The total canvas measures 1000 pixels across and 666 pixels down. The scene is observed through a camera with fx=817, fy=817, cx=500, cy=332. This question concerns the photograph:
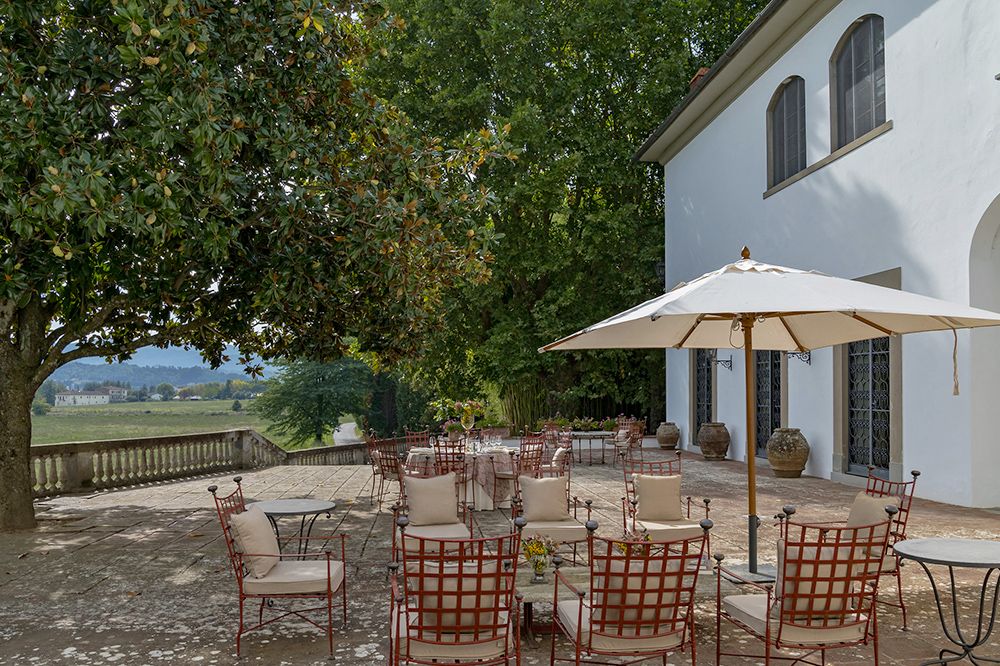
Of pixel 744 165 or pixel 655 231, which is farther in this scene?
pixel 655 231

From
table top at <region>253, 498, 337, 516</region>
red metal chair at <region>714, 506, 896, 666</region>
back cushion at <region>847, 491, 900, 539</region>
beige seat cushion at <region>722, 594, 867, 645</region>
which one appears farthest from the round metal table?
table top at <region>253, 498, 337, 516</region>

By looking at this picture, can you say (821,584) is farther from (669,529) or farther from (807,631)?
(669,529)

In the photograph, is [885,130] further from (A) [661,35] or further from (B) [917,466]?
(A) [661,35]

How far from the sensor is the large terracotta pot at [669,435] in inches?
859

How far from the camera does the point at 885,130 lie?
12719 millimetres

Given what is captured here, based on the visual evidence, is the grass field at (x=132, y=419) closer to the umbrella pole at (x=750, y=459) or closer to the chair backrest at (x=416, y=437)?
the chair backrest at (x=416, y=437)

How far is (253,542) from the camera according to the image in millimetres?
5684

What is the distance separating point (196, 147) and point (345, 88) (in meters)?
2.84

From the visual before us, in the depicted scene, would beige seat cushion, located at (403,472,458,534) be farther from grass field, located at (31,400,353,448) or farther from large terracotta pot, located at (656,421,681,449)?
grass field, located at (31,400,353,448)

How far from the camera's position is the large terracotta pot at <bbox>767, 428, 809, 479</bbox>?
1470 centimetres

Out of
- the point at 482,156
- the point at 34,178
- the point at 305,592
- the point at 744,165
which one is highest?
the point at 744,165

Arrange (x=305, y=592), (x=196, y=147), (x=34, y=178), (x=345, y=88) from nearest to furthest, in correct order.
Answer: (x=305, y=592) → (x=196, y=147) → (x=34, y=178) → (x=345, y=88)

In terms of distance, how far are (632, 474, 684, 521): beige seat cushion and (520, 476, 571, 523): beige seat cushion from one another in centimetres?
73

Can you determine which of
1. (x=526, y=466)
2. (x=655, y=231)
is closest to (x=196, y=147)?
(x=526, y=466)
